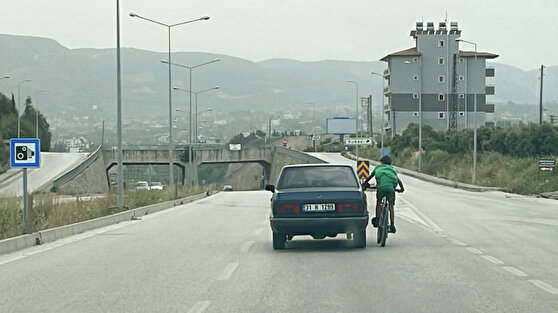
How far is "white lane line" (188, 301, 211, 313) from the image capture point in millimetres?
9438

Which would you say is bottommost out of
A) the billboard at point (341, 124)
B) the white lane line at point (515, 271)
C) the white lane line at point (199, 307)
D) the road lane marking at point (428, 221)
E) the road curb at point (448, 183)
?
the road curb at point (448, 183)

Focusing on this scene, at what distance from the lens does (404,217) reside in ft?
87.7

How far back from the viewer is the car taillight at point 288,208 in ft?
51.4

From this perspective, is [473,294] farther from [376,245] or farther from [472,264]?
[376,245]

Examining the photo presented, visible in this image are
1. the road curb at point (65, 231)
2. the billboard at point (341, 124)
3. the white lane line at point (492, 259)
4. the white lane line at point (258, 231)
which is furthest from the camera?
the billboard at point (341, 124)

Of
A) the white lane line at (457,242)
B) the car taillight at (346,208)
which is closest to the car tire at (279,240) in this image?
the car taillight at (346,208)

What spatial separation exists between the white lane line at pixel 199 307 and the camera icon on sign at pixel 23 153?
10.0 metres

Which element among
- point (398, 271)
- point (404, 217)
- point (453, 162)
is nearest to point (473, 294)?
point (398, 271)

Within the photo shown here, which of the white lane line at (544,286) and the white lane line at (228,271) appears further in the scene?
the white lane line at (228,271)

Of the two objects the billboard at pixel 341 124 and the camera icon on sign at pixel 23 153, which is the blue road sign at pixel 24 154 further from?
the billboard at pixel 341 124

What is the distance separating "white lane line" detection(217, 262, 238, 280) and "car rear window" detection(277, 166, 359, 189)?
3051 millimetres

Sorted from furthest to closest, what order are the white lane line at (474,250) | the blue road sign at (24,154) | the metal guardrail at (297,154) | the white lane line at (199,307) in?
1. the metal guardrail at (297,154)
2. the blue road sign at (24,154)
3. the white lane line at (474,250)
4. the white lane line at (199,307)

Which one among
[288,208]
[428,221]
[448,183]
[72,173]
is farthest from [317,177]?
[72,173]

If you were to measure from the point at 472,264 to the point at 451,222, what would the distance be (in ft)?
35.7
